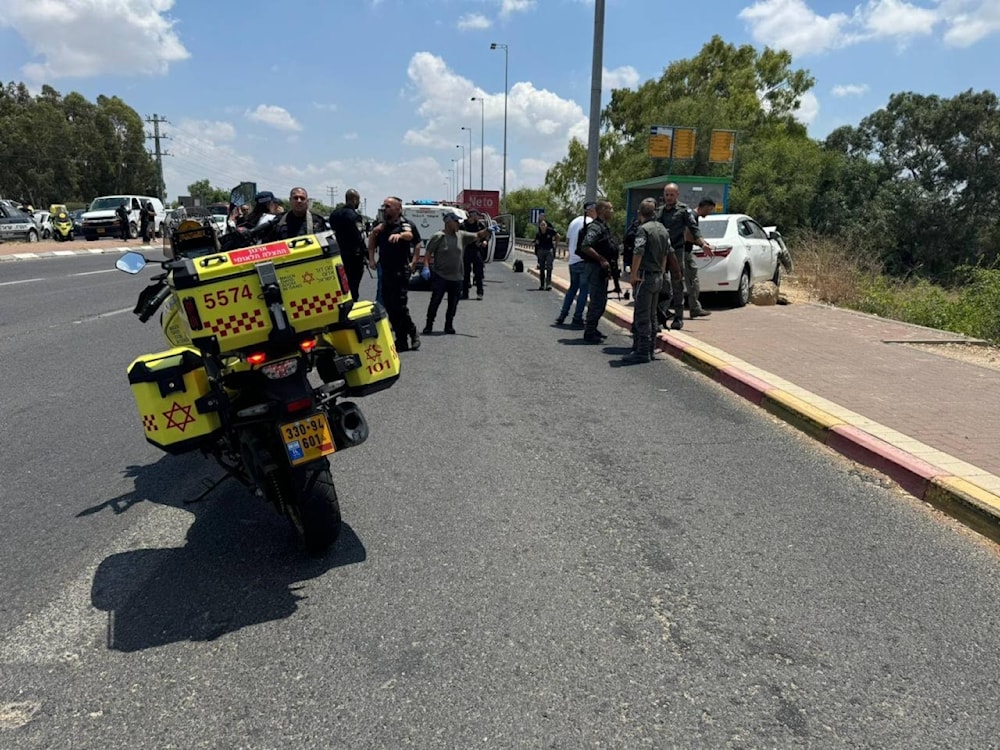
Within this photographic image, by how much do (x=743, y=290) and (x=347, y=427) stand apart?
1116 cm

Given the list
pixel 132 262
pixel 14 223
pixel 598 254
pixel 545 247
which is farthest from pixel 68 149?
pixel 132 262

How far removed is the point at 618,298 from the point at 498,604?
11.7 meters

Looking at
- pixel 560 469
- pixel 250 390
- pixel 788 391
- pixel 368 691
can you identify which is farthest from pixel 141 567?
pixel 788 391

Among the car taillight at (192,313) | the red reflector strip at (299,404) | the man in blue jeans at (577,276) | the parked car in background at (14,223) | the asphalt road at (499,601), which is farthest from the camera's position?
the parked car in background at (14,223)

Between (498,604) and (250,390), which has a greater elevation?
(250,390)

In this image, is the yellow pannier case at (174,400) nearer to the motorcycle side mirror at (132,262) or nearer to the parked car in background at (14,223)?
the motorcycle side mirror at (132,262)

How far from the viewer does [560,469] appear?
4.93 metres

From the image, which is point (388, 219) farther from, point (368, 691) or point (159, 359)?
point (368, 691)

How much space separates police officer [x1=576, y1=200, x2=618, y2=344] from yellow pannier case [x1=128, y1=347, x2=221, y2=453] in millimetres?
6903

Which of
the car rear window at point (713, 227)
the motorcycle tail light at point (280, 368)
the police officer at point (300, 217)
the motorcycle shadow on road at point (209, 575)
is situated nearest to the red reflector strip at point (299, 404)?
the motorcycle tail light at point (280, 368)

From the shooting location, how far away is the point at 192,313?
→ 10.5ft

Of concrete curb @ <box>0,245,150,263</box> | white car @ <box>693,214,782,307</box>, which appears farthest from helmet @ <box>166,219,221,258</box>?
concrete curb @ <box>0,245,150,263</box>

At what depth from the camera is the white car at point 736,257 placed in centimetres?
1258

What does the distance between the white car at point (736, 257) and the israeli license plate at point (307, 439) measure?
33.7ft
